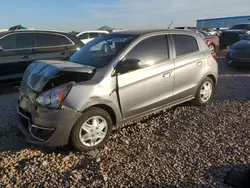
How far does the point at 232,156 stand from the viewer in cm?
363

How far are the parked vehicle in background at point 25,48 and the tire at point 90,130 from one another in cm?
398

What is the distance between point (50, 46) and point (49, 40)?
0.61 ft

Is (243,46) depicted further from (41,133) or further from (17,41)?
(41,133)

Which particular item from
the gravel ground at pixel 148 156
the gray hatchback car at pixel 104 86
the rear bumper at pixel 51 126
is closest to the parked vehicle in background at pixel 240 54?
the gravel ground at pixel 148 156

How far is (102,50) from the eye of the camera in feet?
15.2

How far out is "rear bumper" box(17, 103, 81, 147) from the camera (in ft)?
11.7

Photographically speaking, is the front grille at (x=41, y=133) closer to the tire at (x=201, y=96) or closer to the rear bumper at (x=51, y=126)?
the rear bumper at (x=51, y=126)

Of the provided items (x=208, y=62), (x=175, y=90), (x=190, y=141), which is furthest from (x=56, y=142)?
(x=208, y=62)

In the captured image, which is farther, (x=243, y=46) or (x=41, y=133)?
(x=243, y=46)

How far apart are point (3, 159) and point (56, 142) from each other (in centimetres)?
74

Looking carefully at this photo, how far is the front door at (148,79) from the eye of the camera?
13.6ft

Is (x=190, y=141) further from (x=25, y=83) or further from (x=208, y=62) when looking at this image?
(x=25, y=83)

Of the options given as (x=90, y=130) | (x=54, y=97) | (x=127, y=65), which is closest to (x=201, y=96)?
(x=127, y=65)

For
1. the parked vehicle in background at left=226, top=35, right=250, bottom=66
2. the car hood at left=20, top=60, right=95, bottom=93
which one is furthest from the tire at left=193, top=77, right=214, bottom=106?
the parked vehicle in background at left=226, top=35, right=250, bottom=66
